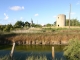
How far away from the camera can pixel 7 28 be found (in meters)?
40.3

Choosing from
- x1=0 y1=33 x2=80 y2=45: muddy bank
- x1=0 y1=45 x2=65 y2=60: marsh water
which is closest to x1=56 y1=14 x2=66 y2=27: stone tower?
x1=0 y1=33 x2=80 y2=45: muddy bank

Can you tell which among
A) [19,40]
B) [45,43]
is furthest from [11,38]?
[45,43]

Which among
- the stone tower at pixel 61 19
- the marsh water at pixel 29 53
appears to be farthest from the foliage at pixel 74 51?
the stone tower at pixel 61 19

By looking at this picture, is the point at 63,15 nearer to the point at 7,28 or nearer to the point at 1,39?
the point at 7,28

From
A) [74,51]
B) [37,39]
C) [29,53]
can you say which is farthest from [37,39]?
[74,51]

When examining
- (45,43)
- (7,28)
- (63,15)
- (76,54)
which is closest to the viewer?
(76,54)

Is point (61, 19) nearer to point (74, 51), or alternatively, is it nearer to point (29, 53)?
point (29, 53)

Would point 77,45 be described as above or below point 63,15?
below

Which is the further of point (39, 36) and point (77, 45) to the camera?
point (39, 36)

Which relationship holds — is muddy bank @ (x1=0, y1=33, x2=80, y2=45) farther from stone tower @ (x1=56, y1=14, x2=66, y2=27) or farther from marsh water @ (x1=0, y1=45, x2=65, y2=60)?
stone tower @ (x1=56, y1=14, x2=66, y2=27)

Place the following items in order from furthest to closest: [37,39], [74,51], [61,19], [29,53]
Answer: [61,19]
[37,39]
[29,53]
[74,51]

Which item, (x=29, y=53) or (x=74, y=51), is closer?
(x=74, y=51)

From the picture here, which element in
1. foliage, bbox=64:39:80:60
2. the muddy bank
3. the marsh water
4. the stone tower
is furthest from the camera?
the stone tower

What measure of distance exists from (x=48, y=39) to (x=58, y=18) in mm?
29207
